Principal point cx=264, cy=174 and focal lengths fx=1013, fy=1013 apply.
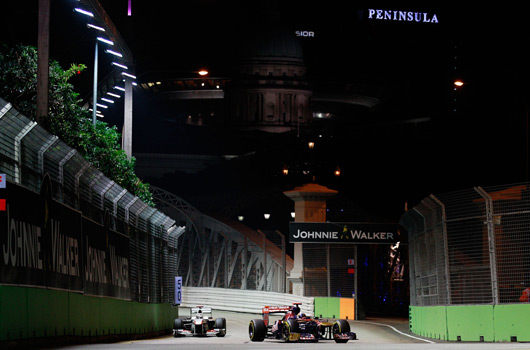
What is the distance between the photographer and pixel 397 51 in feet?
319

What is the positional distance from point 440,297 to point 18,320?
39.4ft

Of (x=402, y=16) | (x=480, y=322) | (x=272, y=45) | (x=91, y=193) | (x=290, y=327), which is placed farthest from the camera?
(x=402, y=16)

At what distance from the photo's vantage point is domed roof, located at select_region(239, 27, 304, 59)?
94.2m

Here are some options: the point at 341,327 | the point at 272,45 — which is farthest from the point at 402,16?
the point at 341,327

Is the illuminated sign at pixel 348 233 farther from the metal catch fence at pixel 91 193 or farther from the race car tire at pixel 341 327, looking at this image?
the race car tire at pixel 341 327

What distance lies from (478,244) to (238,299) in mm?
28659

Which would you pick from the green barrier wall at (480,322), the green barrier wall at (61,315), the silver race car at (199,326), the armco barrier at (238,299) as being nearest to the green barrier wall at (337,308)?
the armco barrier at (238,299)

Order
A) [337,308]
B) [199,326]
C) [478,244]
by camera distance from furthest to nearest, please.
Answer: [337,308]
[199,326]
[478,244]

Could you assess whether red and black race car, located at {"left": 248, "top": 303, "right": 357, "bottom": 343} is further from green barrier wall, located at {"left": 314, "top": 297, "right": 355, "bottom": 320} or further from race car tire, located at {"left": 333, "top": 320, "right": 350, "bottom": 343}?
green barrier wall, located at {"left": 314, "top": 297, "right": 355, "bottom": 320}

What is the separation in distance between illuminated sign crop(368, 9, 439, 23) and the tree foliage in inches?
2669

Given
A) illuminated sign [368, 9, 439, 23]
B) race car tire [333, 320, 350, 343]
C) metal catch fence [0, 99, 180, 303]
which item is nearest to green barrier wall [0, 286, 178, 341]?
metal catch fence [0, 99, 180, 303]

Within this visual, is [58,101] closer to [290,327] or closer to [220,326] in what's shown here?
[220,326]

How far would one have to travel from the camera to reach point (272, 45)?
94.7 m

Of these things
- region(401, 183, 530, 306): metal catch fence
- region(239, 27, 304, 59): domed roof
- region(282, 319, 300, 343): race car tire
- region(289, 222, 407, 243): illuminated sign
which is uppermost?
region(239, 27, 304, 59): domed roof
